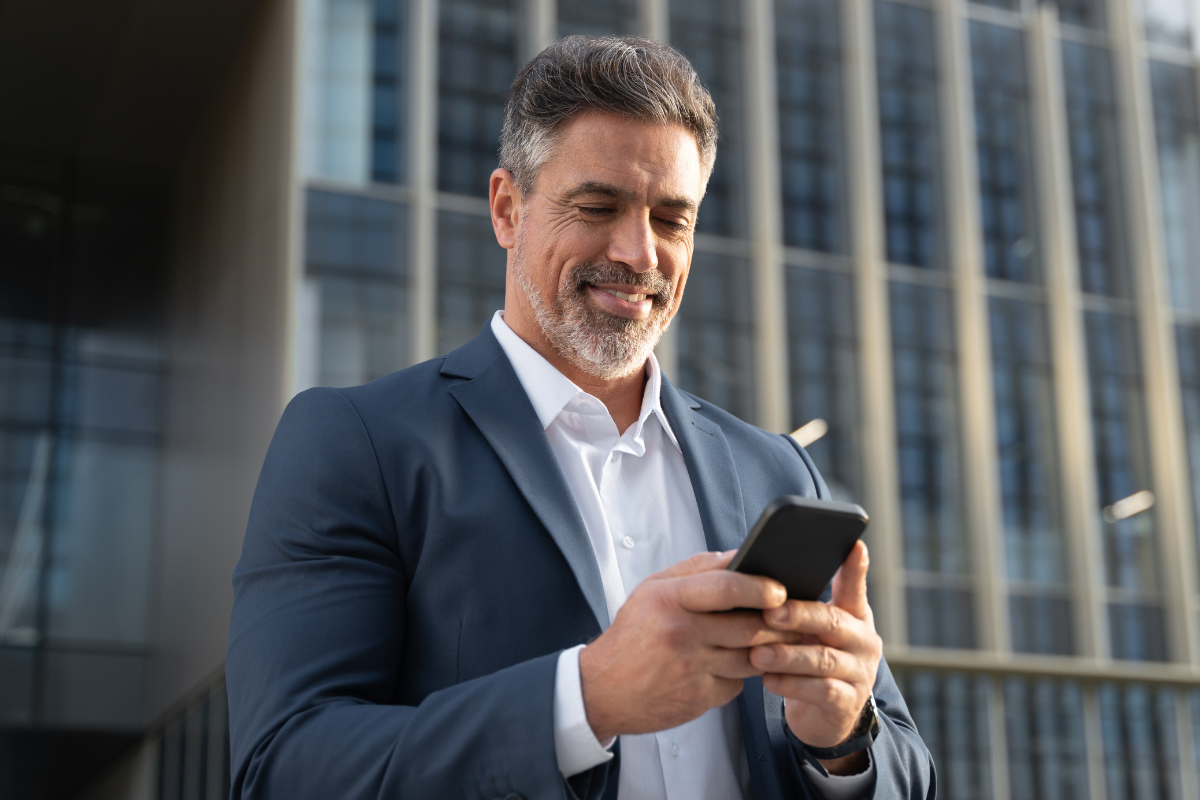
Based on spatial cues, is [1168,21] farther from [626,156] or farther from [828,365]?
[626,156]

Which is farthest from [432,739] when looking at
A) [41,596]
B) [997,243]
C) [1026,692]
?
[41,596]

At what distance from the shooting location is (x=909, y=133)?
13578 millimetres

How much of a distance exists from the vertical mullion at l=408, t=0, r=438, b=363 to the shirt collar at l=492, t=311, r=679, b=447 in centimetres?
884

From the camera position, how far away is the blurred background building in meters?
11.2

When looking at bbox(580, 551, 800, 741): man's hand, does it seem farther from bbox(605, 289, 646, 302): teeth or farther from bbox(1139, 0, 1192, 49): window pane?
bbox(1139, 0, 1192, 49): window pane

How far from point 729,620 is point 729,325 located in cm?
1121

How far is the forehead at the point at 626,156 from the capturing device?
6.21 feet

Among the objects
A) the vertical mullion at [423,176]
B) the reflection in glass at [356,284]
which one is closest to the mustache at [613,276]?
the reflection in glass at [356,284]

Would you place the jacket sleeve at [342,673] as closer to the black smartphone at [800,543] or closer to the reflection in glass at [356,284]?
the black smartphone at [800,543]

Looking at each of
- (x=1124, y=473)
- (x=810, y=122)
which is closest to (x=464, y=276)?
(x=810, y=122)

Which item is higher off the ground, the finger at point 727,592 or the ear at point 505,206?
the ear at point 505,206

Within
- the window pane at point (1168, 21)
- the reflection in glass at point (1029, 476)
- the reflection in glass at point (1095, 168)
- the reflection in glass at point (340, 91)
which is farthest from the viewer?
Answer: the window pane at point (1168, 21)

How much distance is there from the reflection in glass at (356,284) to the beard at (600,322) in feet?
28.5

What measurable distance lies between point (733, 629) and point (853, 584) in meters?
0.19
